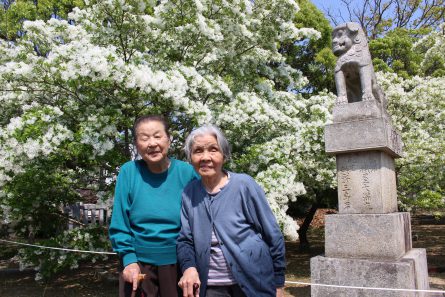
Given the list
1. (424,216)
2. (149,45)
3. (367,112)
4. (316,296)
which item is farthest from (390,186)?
(424,216)

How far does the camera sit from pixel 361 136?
5434 mm

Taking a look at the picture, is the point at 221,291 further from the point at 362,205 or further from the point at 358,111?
the point at 358,111

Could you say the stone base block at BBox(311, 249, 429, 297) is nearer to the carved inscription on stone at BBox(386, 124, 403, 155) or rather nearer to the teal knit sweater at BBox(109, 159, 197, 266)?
the carved inscription on stone at BBox(386, 124, 403, 155)

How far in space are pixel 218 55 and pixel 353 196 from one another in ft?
12.0

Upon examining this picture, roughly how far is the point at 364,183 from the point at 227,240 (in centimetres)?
369

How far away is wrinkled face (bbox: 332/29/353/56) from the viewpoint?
587 cm

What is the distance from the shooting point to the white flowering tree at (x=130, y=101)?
581 centimetres

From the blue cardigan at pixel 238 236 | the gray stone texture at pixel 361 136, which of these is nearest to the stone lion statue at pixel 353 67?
the gray stone texture at pixel 361 136

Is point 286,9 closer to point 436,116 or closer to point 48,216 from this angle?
point 436,116

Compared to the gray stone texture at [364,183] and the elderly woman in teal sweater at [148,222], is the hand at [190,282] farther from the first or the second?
the gray stone texture at [364,183]

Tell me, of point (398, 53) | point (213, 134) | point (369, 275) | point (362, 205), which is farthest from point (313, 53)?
point (213, 134)

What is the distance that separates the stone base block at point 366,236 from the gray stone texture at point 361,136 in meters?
0.88

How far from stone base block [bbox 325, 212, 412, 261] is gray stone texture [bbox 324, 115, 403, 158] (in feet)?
2.90

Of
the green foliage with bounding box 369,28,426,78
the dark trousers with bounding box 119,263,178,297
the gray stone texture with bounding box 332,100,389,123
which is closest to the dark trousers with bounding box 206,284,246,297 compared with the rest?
the dark trousers with bounding box 119,263,178,297
